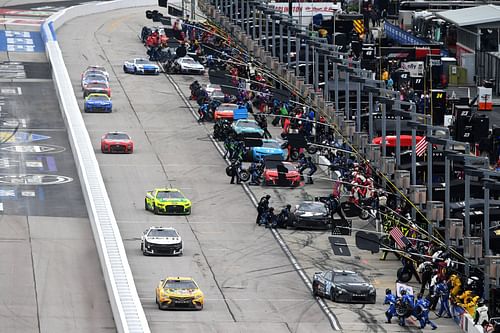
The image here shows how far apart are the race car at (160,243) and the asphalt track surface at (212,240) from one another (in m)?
0.29

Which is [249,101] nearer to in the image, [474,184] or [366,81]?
[366,81]

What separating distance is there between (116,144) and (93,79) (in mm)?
16425

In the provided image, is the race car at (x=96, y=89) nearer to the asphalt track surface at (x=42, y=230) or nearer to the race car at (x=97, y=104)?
the asphalt track surface at (x=42, y=230)

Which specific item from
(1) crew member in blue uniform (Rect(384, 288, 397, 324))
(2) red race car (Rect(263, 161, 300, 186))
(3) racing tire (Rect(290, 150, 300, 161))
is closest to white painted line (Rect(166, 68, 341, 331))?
(2) red race car (Rect(263, 161, 300, 186))

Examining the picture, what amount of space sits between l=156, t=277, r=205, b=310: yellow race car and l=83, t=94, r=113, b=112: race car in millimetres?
37654

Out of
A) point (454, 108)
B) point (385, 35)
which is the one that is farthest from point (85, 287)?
point (385, 35)

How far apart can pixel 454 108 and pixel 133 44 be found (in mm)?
39313

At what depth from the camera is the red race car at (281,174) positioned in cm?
8006

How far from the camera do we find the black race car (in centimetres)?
7269

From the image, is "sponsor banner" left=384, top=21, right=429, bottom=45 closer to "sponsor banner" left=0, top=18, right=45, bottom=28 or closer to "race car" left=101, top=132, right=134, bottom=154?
"sponsor banner" left=0, top=18, right=45, bottom=28

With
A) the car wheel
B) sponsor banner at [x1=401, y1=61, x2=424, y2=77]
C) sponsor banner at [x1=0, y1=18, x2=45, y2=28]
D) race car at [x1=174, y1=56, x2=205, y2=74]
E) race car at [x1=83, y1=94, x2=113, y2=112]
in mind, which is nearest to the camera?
the car wheel

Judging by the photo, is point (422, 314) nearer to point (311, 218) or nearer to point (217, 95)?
point (311, 218)

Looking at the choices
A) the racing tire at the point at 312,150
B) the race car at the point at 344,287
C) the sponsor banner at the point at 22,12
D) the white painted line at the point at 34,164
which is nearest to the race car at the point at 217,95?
the racing tire at the point at 312,150

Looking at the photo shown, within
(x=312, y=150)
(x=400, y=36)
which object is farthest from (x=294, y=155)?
(x=400, y=36)
